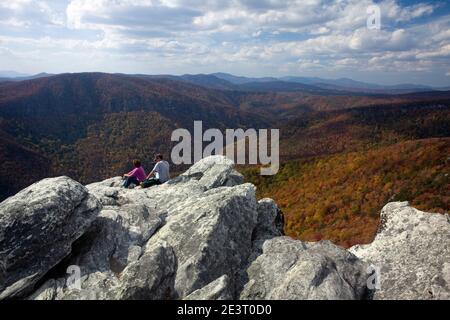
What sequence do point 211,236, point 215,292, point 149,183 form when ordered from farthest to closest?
1. point 149,183
2. point 211,236
3. point 215,292

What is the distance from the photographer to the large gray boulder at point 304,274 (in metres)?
11.0

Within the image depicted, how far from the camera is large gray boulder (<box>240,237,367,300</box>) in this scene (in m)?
11.0

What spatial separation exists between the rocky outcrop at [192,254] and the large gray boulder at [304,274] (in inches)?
1.5

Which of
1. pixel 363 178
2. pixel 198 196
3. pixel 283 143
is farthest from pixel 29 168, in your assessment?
pixel 198 196

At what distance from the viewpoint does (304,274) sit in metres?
11.4

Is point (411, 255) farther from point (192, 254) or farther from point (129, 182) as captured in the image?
point (129, 182)

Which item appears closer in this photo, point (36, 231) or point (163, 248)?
point (36, 231)

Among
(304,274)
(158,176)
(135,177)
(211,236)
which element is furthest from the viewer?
(135,177)

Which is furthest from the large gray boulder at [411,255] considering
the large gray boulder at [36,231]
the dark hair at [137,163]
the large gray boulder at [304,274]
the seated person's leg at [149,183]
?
the dark hair at [137,163]

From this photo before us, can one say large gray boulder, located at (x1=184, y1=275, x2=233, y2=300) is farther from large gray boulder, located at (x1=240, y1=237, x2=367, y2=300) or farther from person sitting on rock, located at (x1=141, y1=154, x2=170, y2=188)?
person sitting on rock, located at (x1=141, y1=154, x2=170, y2=188)

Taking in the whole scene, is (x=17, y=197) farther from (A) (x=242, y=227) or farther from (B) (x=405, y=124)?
(B) (x=405, y=124)

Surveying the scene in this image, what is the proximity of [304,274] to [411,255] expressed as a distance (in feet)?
16.7

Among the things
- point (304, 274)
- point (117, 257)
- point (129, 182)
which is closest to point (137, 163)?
point (129, 182)
